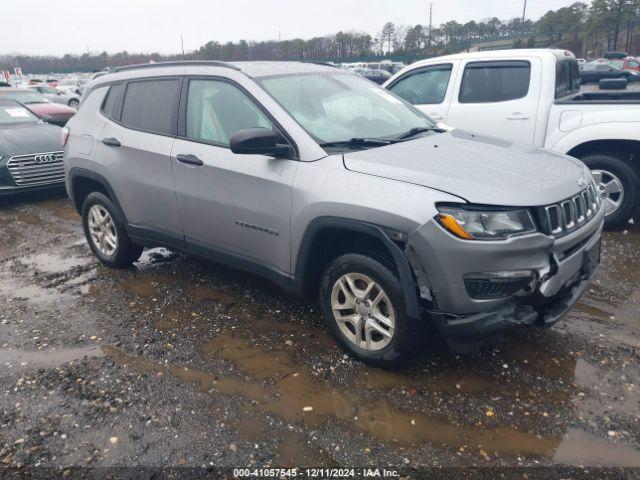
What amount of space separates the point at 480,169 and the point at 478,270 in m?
0.68

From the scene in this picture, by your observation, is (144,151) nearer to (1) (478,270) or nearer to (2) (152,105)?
(2) (152,105)

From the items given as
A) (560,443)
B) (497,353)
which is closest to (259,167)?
(497,353)

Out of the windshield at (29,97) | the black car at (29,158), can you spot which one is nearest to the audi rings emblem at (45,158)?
the black car at (29,158)

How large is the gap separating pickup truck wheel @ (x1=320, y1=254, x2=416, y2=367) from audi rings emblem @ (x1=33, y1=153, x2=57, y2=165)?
6354mm

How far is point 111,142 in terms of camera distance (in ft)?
15.1

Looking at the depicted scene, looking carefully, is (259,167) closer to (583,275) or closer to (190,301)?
(190,301)

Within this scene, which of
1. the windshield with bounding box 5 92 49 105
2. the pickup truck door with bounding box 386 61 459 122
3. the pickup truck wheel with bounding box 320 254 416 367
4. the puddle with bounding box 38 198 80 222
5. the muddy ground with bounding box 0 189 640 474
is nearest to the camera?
the muddy ground with bounding box 0 189 640 474

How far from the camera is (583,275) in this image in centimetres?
324

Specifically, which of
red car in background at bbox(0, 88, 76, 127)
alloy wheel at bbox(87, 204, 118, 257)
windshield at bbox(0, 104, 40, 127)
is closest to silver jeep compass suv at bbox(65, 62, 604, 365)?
alloy wheel at bbox(87, 204, 118, 257)

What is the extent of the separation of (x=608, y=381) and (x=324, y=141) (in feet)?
7.50

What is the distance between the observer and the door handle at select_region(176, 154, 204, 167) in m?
3.87

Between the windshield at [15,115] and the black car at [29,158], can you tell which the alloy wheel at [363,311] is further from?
the windshield at [15,115]

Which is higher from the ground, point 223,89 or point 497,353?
point 223,89

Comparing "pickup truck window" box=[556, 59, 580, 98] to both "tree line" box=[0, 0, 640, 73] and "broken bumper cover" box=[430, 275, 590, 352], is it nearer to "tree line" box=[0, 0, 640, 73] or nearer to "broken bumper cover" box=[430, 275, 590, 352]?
"broken bumper cover" box=[430, 275, 590, 352]
